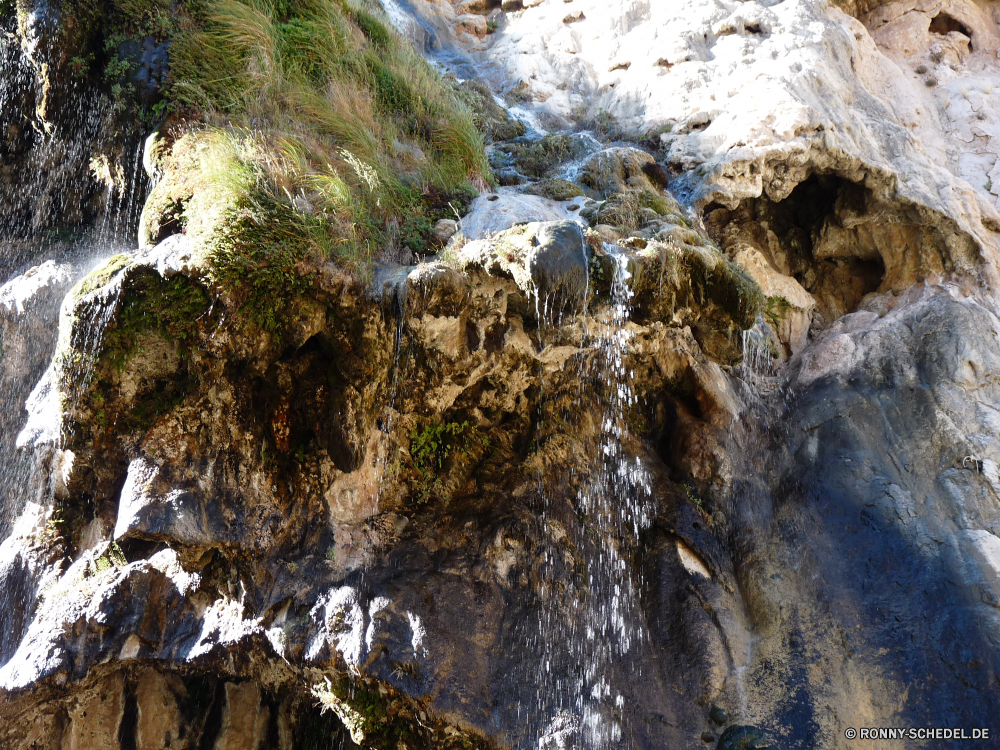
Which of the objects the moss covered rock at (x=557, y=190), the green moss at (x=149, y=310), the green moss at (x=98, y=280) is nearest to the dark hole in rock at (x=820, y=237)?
the moss covered rock at (x=557, y=190)

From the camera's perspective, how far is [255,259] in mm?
4633

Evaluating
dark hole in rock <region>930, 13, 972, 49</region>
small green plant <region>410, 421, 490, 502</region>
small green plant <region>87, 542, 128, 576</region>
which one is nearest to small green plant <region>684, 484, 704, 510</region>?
small green plant <region>410, 421, 490, 502</region>

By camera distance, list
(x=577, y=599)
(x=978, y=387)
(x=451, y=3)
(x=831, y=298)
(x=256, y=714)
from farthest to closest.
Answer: (x=451, y=3) → (x=831, y=298) → (x=978, y=387) → (x=256, y=714) → (x=577, y=599)

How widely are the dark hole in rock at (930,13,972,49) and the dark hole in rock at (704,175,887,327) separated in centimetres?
499

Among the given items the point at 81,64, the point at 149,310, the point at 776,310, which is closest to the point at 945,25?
the point at 776,310

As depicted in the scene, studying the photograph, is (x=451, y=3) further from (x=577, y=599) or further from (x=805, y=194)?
(x=577, y=599)

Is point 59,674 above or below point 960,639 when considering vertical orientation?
above

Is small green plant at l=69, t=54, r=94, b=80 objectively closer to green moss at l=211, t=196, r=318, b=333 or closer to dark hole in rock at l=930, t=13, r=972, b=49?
green moss at l=211, t=196, r=318, b=333

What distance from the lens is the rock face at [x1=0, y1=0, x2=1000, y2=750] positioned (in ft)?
15.4

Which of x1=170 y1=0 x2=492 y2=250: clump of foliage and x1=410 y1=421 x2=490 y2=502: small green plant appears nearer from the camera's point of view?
x1=170 y1=0 x2=492 y2=250: clump of foliage

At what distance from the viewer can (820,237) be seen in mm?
8367

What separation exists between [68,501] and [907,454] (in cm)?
732

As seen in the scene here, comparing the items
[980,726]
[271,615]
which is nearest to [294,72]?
[271,615]

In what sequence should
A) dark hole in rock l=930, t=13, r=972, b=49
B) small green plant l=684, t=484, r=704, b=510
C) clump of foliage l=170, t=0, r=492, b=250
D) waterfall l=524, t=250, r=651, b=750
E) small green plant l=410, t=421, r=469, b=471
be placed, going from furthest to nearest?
dark hole in rock l=930, t=13, r=972, b=49 < small green plant l=684, t=484, r=704, b=510 < small green plant l=410, t=421, r=469, b=471 < clump of foliage l=170, t=0, r=492, b=250 < waterfall l=524, t=250, r=651, b=750
